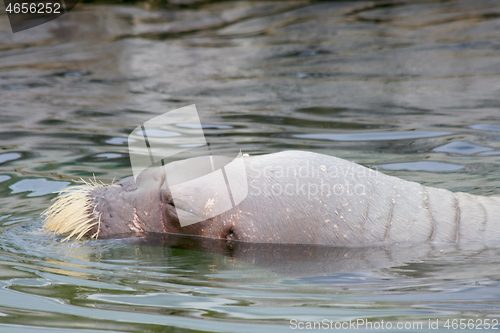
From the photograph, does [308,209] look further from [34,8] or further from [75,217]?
[34,8]

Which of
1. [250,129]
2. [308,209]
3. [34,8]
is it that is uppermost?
[34,8]

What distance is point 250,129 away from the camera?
27.7 feet

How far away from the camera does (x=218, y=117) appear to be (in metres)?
9.19

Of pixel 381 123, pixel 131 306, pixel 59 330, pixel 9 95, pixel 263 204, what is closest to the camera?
pixel 59 330

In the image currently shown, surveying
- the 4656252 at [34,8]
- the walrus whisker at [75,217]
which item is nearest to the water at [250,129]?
the walrus whisker at [75,217]

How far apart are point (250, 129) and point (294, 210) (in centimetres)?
418

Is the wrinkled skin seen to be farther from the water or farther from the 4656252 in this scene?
the 4656252

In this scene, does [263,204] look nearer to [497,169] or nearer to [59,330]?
[59,330]

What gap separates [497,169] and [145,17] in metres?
10.9

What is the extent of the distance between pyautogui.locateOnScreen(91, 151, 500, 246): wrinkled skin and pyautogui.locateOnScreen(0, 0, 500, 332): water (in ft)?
0.42

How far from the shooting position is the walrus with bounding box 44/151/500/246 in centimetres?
436

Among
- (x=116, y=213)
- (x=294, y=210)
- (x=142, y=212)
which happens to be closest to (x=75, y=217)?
(x=116, y=213)

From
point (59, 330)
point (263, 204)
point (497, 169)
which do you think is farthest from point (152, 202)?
point (497, 169)

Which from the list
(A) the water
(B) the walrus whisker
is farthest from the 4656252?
(B) the walrus whisker
